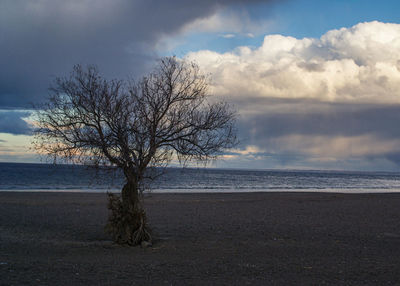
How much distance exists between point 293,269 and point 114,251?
501cm

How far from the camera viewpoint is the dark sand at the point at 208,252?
8.98 meters

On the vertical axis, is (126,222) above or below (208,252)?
above

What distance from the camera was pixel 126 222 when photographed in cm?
1255

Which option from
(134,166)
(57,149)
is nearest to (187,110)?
(134,166)

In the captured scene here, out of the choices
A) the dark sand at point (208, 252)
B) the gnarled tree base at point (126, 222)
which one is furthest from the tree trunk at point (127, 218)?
the dark sand at point (208, 252)

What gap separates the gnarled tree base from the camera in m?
12.5

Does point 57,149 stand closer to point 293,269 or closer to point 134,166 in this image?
point 134,166

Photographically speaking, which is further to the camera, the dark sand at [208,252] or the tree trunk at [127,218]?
the tree trunk at [127,218]

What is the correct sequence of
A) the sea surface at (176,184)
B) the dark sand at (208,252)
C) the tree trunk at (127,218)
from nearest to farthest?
the dark sand at (208,252) → the tree trunk at (127,218) → the sea surface at (176,184)

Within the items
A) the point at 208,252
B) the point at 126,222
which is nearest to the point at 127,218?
the point at 126,222

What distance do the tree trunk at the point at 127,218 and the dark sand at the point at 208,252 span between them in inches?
15.5

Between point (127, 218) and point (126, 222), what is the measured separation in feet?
0.55

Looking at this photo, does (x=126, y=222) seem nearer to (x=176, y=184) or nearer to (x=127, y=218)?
(x=127, y=218)

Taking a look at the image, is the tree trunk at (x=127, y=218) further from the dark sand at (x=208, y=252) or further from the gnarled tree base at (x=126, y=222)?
the dark sand at (x=208, y=252)
